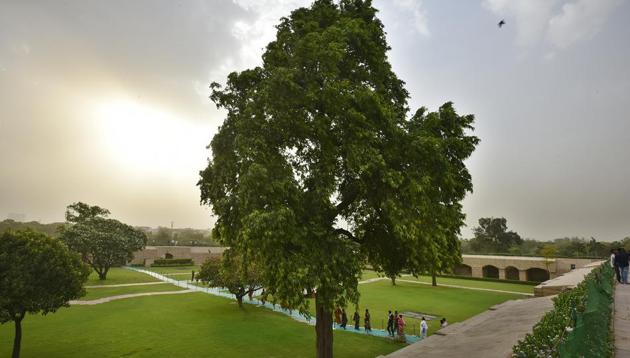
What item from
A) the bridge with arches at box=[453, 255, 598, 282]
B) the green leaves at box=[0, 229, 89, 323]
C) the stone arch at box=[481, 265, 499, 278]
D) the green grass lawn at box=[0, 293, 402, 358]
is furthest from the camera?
the stone arch at box=[481, 265, 499, 278]

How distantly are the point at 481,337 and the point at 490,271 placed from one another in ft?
165

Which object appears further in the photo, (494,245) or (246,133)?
(494,245)

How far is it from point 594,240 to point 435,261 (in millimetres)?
74521

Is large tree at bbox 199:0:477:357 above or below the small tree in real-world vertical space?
above

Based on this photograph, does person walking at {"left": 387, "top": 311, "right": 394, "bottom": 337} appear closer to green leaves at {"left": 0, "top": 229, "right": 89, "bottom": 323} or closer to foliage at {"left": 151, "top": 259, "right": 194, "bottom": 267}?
green leaves at {"left": 0, "top": 229, "right": 89, "bottom": 323}

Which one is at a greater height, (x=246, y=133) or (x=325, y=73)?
(x=325, y=73)

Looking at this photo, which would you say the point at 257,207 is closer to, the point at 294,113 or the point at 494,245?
the point at 294,113

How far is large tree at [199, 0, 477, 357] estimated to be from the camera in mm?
10648

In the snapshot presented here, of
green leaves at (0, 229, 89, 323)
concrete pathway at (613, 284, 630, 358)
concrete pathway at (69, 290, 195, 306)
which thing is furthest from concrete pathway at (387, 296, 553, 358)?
concrete pathway at (69, 290, 195, 306)

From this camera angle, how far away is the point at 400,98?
15406mm

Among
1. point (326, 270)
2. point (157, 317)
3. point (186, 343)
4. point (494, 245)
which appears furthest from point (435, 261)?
point (494, 245)

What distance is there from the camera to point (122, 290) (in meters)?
37.1

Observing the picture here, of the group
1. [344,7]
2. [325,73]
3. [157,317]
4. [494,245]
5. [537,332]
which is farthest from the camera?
[494,245]

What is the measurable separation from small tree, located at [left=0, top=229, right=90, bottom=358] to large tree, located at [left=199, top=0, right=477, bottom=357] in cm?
896
